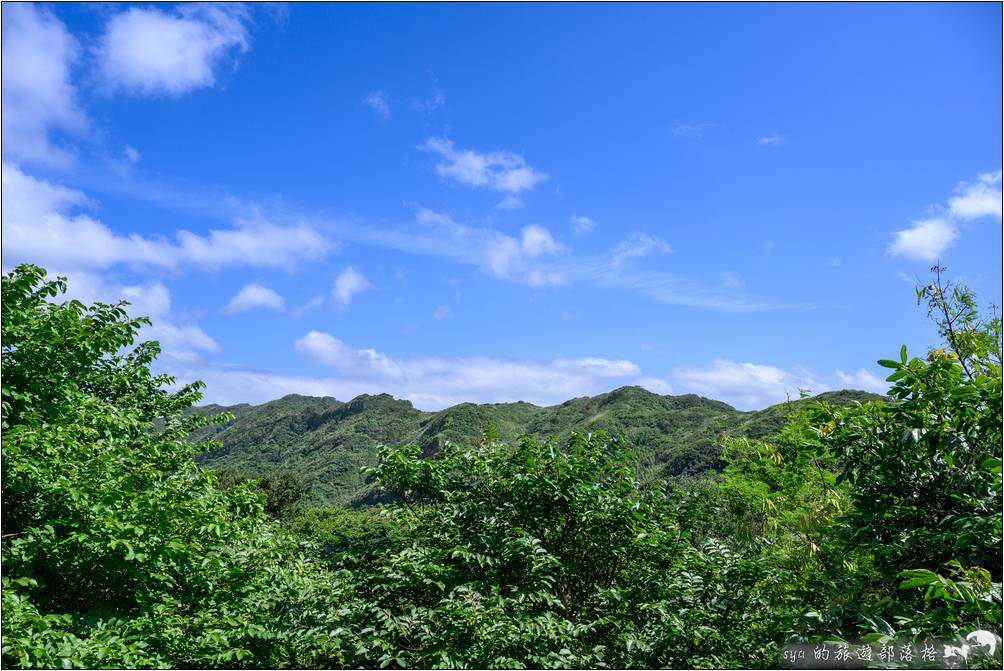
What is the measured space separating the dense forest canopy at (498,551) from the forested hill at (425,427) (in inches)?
1826

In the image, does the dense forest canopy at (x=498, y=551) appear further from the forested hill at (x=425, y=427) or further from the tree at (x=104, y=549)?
the forested hill at (x=425, y=427)

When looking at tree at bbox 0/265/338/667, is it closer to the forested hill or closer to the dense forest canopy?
the dense forest canopy

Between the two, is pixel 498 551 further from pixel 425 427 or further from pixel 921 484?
pixel 425 427

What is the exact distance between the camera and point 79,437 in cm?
748

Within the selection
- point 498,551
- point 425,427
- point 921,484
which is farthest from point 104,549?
point 425,427

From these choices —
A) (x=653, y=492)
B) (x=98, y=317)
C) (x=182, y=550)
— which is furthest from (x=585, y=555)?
(x=98, y=317)

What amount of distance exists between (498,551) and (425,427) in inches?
3878

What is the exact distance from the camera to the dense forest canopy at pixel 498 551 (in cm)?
369

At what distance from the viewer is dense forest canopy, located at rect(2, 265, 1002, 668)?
3691mm

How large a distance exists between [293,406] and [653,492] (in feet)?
458

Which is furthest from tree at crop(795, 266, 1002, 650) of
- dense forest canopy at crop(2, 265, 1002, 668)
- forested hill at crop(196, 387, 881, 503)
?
forested hill at crop(196, 387, 881, 503)

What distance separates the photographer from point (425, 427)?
102m

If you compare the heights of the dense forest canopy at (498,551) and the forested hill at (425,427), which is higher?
the forested hill at (425,427)

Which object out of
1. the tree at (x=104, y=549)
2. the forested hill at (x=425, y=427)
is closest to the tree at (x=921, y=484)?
the tree at (x=104, y=549)
